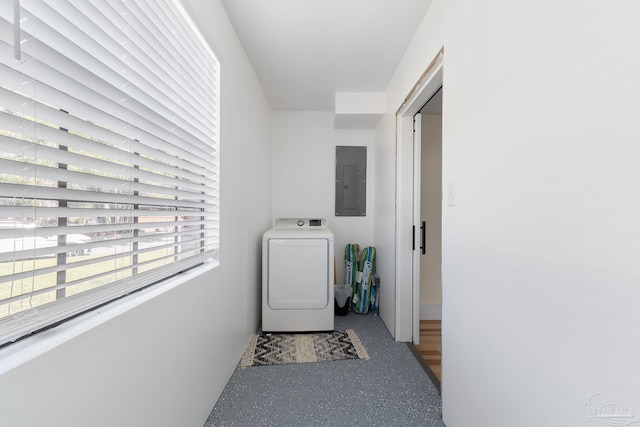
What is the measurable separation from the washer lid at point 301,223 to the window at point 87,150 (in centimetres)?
190

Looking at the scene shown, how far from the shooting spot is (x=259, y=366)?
6.77 feet

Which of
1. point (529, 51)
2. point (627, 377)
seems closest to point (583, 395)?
point (627, 377)

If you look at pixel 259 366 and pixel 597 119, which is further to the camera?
pixel 259 366

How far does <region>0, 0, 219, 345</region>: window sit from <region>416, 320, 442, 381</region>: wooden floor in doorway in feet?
6.51

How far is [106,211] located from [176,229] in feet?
1.80

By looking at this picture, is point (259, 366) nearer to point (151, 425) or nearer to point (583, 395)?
point (151, 425)

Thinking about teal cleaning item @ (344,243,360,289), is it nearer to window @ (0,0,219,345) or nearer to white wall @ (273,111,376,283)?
white wall @ (273,111,376,283)

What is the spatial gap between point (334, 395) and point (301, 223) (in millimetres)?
1829

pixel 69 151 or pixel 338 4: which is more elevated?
pixel 338 4

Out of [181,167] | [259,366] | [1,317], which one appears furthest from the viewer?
[259,366]

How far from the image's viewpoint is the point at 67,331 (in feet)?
2.32

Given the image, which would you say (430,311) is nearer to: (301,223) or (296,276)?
(296,276)

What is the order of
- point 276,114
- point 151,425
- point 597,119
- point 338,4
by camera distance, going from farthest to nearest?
point 276,114 → point 338,4 → point 151,425 → point 597,119

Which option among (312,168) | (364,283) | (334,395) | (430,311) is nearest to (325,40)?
(312,168)
